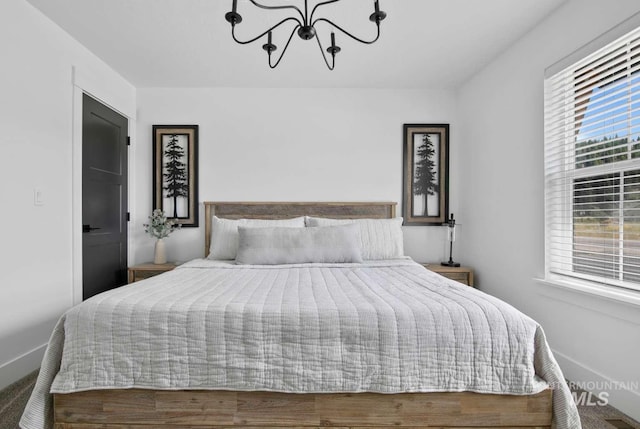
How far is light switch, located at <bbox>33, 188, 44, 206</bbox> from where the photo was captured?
2164 millimetres

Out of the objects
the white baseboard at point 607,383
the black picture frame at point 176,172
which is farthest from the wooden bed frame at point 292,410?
the black picture frame at point 176,172

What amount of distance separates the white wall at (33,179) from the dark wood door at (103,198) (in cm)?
18

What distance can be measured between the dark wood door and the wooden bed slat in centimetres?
167

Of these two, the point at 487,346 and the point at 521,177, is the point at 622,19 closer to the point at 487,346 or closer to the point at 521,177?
the point at 521,177

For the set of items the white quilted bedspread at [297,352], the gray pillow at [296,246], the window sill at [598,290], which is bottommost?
the white quilted bedspread at [297,352]

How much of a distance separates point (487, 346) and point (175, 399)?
4.38ft

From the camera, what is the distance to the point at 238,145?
3.42 m

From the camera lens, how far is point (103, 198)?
2.88 m

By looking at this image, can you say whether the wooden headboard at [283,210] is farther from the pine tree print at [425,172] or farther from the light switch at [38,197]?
the light switch at [38,197]

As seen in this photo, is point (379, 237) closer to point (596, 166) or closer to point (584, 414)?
point (596, 166)

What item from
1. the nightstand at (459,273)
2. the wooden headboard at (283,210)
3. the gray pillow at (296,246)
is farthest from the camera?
the wooden headboard at (283,210)

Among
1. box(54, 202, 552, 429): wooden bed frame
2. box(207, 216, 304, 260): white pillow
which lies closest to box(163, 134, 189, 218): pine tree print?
box(207, 216, 304, 260): white pillow

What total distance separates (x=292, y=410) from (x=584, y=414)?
1595mm

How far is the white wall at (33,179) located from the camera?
1.97 metres
